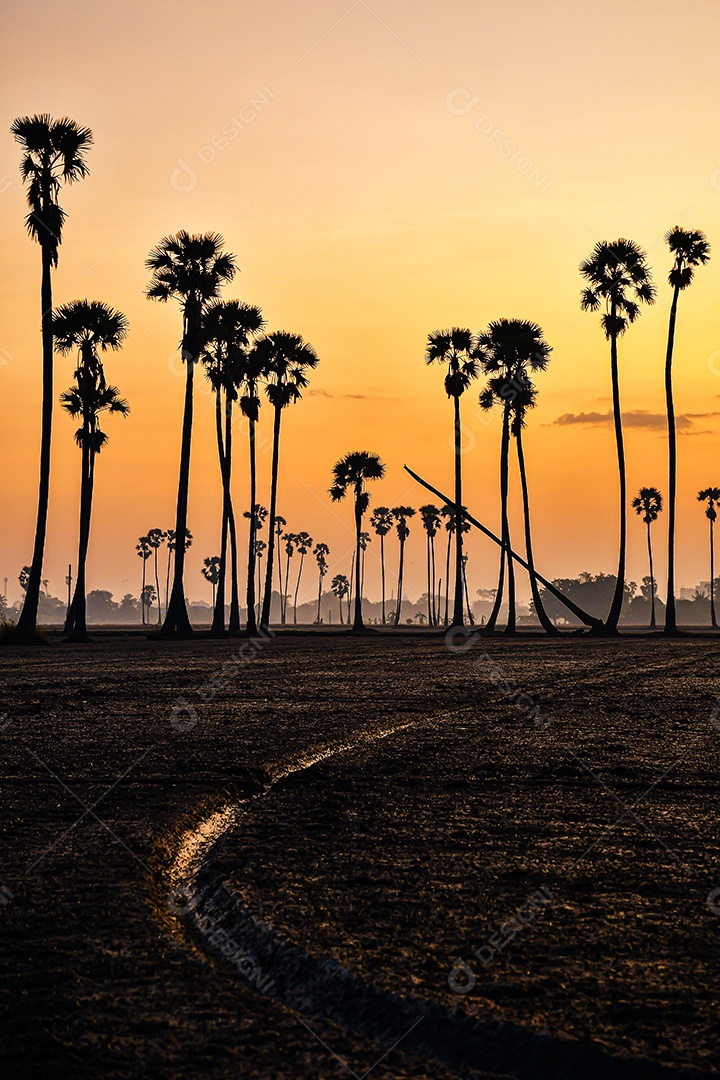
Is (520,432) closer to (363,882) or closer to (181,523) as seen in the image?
(181,523)

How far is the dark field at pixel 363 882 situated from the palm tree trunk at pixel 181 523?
99.0 feet

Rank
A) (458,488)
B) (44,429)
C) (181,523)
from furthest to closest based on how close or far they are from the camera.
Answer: (458,488)
(181,523)
(44,429)

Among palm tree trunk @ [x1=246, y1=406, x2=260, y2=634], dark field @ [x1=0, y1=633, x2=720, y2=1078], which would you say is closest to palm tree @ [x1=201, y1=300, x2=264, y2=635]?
Answer: palm tree trunk @ [x1=246, y1=406, x2=260, y2=634]

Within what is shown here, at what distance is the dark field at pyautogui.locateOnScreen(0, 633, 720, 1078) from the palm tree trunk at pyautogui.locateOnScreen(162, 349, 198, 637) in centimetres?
3017

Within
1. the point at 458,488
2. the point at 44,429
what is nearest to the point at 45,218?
the point at 44,429

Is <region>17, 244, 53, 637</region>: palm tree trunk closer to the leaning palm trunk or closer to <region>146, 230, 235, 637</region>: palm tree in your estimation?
<region>146, 230, 235, 637</region>: palm tree

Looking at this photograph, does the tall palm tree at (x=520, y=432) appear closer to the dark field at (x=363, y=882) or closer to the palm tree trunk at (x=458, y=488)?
the palm tree trunk at (x=458, y=488)

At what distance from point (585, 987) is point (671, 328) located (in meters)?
49.9

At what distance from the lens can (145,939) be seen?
4250 millimetres

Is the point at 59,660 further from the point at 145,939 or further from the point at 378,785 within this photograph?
the point at 145,939

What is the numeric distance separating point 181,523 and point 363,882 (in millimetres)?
38310

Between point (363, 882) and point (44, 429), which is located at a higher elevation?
point (44, 429)

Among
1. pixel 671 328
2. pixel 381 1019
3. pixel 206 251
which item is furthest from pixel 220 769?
pixel 671 328

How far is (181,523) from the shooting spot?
42.6m
